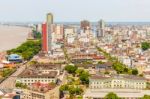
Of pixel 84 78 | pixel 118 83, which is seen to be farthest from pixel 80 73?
pixel 118 83

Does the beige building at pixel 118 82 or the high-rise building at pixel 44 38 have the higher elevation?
the high-rise building at pixel 44 38

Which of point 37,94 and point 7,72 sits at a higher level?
point 37,94

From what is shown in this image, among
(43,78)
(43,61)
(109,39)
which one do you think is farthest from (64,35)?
(43,78)

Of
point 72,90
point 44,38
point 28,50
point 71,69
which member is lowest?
point 28,50

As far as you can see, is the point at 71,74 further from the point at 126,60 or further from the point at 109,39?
the point at 109,39

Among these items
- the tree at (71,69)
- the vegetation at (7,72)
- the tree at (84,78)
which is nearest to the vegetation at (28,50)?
the vegetation at (7,72)

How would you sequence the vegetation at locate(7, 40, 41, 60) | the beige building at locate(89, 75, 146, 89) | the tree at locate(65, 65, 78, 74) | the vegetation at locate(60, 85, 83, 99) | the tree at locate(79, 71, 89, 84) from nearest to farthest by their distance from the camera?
the vegetation at locate(60, 85, 83, 99), the beige building at locate(89, 75, 146, 89), the tree at locate(79, 71, 89, 84), the tree at locate(65, 65, 78, 74), the vegetation at locate(7, 40, 41, 60)

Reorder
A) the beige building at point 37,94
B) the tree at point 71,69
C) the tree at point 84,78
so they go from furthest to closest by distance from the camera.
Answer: the tree at point 71,69 < the tree at point 84,78 < the beige building at point 37,94

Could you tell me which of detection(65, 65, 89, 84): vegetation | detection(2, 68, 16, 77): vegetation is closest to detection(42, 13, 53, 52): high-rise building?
detection(2, 68, 16, 77): vegetation

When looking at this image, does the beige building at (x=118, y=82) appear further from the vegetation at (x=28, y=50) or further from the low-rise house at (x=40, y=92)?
the vegetation at (x=28, y=50)

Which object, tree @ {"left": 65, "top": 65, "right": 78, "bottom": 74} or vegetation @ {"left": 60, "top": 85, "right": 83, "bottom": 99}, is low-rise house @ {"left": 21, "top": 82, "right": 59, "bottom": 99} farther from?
tree @ {"left": 65, "top": 65, "right": 78, "bottom": 74}

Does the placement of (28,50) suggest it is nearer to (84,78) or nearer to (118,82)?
(84,78)
